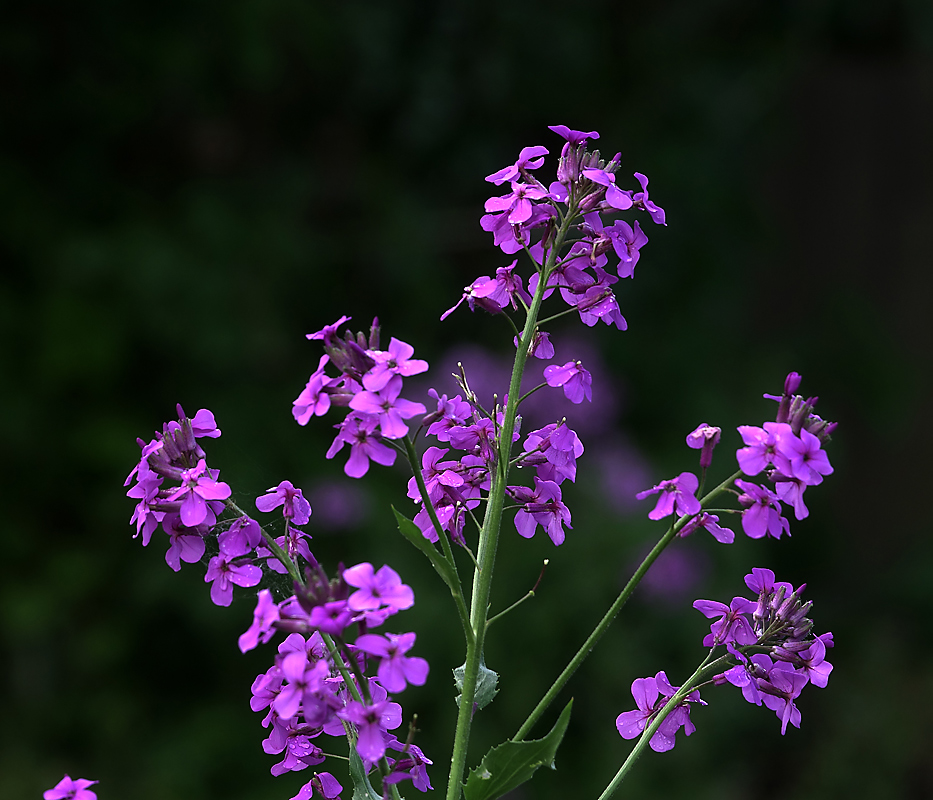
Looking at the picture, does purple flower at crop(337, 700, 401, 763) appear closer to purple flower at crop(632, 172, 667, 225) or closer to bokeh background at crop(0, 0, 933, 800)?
purple flower at crop(632, 172, 667, 225)

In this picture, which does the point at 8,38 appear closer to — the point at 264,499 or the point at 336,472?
the point at 336,472

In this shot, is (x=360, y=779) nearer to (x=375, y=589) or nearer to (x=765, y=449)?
(x=375, y=589)

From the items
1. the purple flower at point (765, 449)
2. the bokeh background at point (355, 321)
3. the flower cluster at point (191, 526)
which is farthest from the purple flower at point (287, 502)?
the bokeh background at point (355, 321)

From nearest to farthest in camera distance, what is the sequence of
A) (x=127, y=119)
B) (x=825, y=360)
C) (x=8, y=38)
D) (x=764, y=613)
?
(x=764, y=613) < (x=8, y=38) < (x=127, y=119) < (x=825, y=360)

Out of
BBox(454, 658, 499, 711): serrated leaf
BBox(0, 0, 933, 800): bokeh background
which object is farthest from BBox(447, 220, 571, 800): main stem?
BBox(0, 0, 933, 800): bokeh background

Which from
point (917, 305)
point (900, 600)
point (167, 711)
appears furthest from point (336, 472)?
point (917, 305)

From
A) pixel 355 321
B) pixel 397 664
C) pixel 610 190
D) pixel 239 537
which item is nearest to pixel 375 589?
pixel 397 664

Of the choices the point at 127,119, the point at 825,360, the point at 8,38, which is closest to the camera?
the point at 8,38
